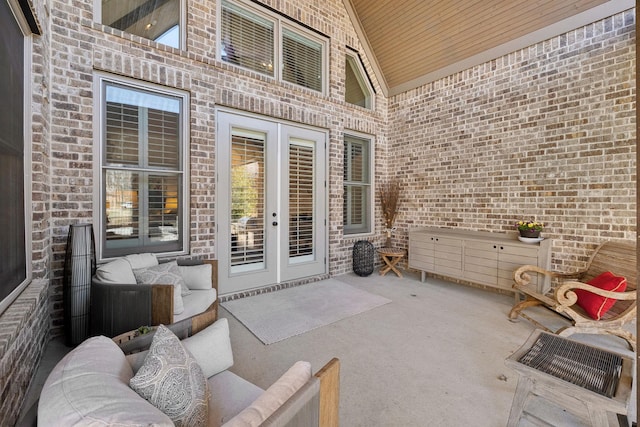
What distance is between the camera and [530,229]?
369cm

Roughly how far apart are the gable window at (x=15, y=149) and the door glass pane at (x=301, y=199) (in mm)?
2904

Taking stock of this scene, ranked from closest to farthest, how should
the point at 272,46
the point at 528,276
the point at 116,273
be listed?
the point at 116,273
the point at 528,276
the point at 272,46

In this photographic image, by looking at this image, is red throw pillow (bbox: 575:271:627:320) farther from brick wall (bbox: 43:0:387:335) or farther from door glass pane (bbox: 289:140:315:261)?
door glass pane (bbox: 289:140:315:261)

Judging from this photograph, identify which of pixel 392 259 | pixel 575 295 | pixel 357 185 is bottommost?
pixel 392 259

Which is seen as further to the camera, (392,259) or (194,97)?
(392,259)

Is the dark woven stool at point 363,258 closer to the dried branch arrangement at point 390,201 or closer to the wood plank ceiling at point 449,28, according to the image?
the dried branch arrangement at point 390,201

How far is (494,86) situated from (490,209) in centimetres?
185

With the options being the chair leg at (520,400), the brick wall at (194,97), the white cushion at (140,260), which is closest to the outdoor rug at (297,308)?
the brick wall at (194,97)

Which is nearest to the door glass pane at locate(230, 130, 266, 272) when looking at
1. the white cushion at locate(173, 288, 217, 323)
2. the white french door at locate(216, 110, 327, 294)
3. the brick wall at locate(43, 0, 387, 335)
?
the white french door at locate(216, 110, 327, 294)

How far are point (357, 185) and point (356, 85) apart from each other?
6.37 ft

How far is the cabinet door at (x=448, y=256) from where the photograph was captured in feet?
13.9

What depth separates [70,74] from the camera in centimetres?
277

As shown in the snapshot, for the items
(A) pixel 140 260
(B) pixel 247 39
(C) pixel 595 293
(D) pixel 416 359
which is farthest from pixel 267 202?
(C) pixel 595 293

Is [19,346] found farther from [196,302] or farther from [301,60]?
[301,60]
